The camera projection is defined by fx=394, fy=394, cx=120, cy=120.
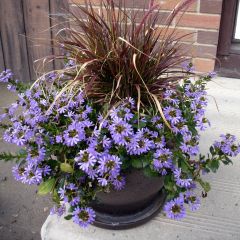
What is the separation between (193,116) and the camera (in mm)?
1333

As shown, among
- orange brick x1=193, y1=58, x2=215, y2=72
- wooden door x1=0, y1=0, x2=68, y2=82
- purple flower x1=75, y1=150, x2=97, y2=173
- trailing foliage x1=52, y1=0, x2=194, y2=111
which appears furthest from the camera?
wooden door x1=0, y1=0, x2=68, y2=82

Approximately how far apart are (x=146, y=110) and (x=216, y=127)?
2.55ft

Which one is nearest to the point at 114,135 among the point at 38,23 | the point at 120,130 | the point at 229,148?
the point at 120,130

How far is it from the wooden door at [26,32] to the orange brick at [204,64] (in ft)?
3.88

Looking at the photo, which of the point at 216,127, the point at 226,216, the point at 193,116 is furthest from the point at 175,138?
the point at 216,127

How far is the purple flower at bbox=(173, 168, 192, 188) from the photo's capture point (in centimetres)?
120

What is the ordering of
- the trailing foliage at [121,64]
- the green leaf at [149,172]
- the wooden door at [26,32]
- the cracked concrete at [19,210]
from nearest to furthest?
the green leaf at [149,172] < the trailing foliage at [121,64] < the cracked concrete at [19,210] < the wooden door at [26,32]

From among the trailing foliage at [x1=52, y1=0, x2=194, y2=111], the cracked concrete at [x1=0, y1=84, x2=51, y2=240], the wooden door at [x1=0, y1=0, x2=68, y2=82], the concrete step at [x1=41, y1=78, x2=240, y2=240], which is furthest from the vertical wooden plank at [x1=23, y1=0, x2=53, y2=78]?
the concrete step at [x1=41, y1=78, x2=240, y2=240]

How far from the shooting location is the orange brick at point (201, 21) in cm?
232

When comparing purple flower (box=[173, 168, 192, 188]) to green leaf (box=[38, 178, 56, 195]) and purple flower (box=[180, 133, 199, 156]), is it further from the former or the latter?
green leaf (box=[38, 178, 56, 195])

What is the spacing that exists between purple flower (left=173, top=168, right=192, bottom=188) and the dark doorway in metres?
1.40

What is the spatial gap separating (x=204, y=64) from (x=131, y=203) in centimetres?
138

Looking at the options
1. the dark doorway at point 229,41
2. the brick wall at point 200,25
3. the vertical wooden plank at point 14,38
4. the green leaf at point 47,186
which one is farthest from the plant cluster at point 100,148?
the vertical wooden plank at point 14,38

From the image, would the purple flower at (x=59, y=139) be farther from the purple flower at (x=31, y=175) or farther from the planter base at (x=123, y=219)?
the planter base at (x=123, y=219)
